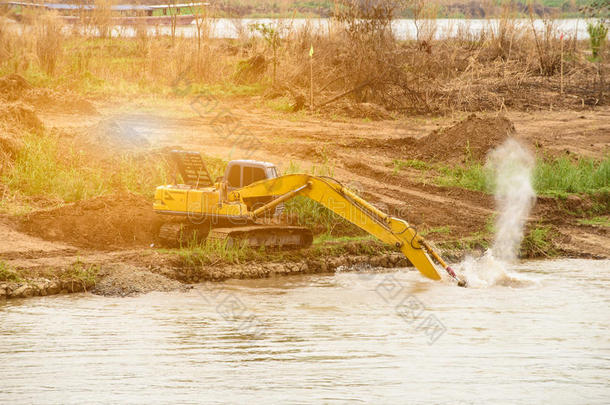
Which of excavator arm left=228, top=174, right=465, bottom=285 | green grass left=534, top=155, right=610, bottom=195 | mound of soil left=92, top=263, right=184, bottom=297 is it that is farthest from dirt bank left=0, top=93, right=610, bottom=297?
excavator arm left=228, top=174, right=465, bottom=285

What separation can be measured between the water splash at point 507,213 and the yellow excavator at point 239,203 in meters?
1.02

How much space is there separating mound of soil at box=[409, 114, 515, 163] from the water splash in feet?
1.06

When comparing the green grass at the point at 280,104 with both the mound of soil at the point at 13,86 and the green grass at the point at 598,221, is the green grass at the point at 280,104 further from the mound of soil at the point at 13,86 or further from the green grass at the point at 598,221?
the green grass at the point at 598,221

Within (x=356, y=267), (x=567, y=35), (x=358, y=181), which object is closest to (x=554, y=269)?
(x=356, y=267)

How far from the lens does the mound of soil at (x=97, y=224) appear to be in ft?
52.2

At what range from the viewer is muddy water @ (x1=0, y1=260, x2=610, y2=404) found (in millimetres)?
9445

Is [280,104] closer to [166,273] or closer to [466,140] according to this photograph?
[466,140]

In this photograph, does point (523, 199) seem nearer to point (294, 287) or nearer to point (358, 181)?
point (358, 181)

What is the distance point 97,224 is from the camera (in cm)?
1627

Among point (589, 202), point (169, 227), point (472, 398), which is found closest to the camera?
point (472, 398)

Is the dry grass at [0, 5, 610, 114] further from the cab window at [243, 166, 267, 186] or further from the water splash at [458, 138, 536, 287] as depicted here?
the cab window at [243, 166, 267, 186]

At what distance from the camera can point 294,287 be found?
46.8 ft

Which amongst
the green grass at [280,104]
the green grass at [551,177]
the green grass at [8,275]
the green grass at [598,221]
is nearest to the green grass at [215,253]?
the green grass at [8,275]

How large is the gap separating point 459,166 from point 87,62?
41.2ft
